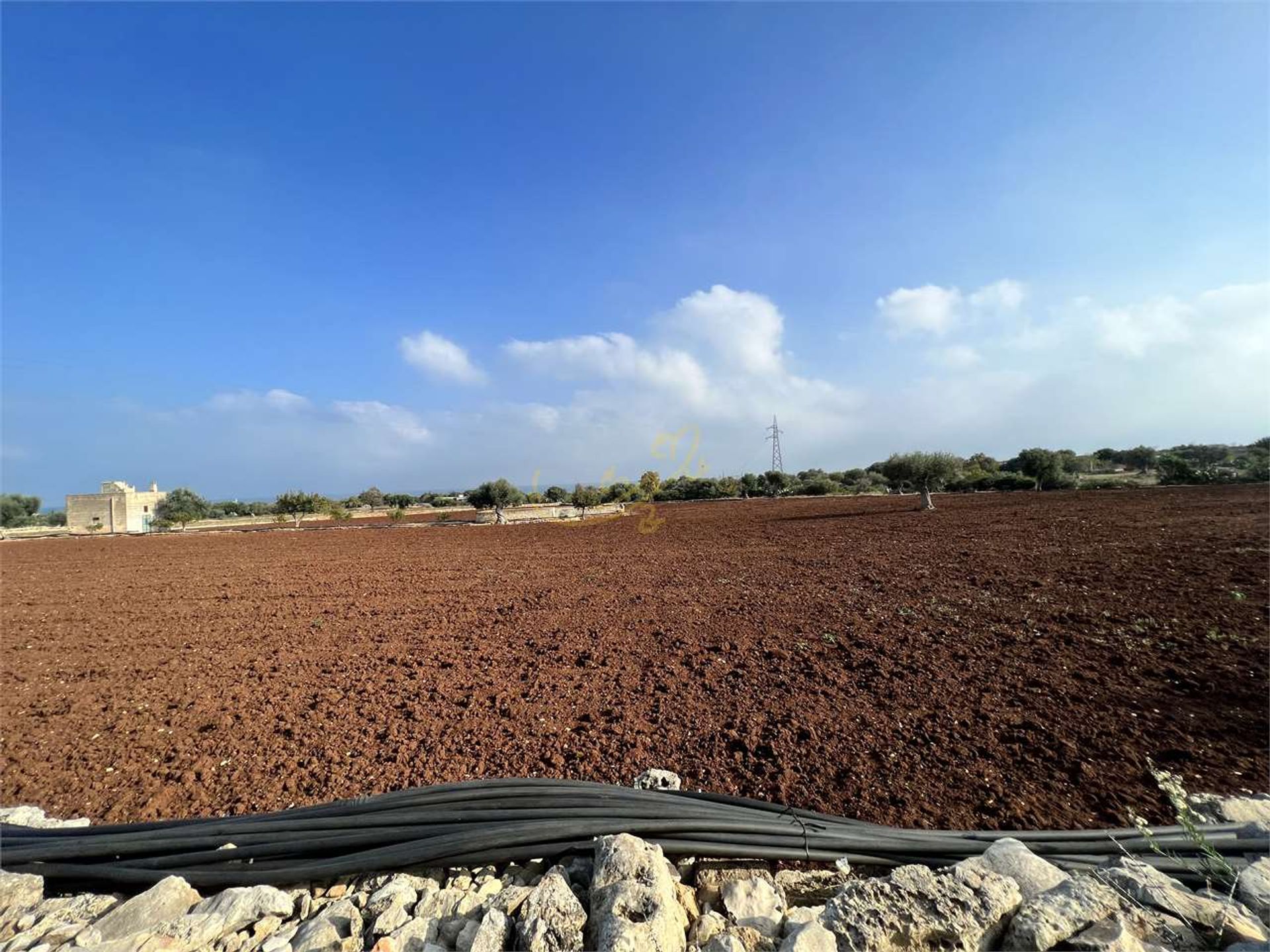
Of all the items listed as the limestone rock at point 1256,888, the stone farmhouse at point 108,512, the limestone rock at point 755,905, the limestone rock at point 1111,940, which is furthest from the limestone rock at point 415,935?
the stone farmhouse at point 108,512

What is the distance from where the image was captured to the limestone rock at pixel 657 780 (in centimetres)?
304

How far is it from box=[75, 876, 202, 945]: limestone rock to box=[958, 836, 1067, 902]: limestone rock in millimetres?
3499

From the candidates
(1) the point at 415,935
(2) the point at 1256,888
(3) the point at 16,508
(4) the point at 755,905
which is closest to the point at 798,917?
(4) the point at 755,905

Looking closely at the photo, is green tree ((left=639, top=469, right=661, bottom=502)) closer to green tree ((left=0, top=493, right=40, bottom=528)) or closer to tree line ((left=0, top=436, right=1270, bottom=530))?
tree line ((left=0, top=436, right=1270, bottom=530))

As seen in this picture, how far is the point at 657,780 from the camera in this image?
10.1ft

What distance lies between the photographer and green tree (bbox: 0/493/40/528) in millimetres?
46719

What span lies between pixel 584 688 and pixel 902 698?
3.19 meters

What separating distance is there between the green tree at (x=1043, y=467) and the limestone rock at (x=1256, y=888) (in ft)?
140

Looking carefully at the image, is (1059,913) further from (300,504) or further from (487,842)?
(300,504)

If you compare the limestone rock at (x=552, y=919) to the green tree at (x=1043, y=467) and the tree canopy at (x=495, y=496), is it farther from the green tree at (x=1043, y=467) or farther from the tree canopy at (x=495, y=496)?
the green tree at (x=1043, y=467)

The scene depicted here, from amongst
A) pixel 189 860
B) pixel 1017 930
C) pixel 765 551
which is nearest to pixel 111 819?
pixel 189 860

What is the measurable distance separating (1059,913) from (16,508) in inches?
3350

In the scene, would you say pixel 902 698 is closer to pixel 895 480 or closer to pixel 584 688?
pixel 584 688

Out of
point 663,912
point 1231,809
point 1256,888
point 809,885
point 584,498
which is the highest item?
point 584,498
